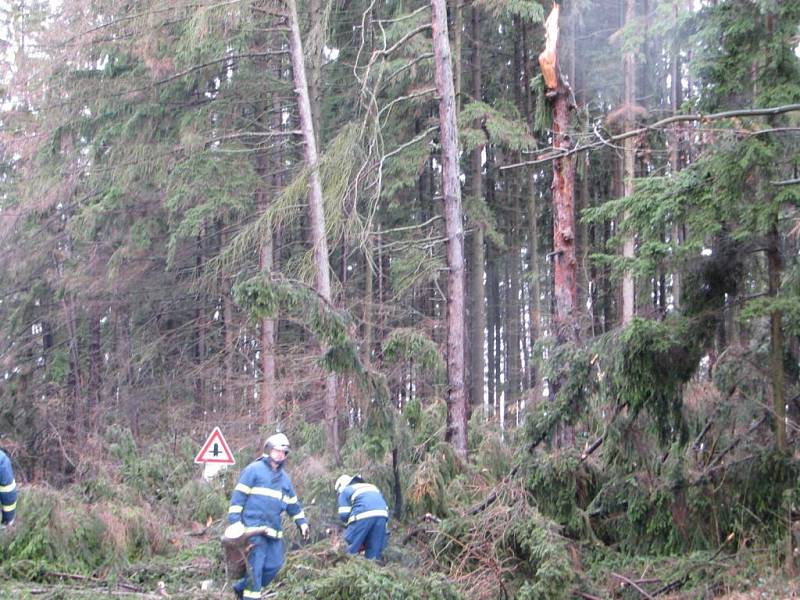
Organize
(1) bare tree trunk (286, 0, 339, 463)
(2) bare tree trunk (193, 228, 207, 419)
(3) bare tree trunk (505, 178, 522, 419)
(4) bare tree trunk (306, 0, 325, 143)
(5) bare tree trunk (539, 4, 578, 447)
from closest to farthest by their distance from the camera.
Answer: (5) bare tree trunk (539, 4, 578, 447)
(1) bare tree trunk (286, 0, 339, 463)
(4) bare tree trunk (306, 0, 325, 143)
(2) bare tree trunk (193, 228, 207, 419)
(3) bare tree trunk (505, 178, 522, 419)

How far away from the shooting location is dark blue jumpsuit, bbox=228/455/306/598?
8.45 m

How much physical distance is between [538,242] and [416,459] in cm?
1583

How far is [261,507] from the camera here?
8516mm

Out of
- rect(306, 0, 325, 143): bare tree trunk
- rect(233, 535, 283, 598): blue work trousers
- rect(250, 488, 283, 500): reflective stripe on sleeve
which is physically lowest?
rect(233, 535, 283, 598): blue work trousers

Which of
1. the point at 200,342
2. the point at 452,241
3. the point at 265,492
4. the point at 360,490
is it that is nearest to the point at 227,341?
the point at 200,342

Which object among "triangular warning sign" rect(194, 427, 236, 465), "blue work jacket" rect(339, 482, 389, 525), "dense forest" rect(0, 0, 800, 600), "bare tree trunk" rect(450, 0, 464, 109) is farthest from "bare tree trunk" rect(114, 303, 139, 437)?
"blue work jacket" rect(339, 482, 389, 525)

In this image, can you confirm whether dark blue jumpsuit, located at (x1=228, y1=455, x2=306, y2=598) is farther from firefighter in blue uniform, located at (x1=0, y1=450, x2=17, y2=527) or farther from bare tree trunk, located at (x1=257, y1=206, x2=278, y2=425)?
bare tree trunk, located at (x1=257, y1=206, x2=278, y2=425)

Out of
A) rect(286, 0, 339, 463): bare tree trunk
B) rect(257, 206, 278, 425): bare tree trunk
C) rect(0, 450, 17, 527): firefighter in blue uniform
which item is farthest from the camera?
rect(257, 206, 278, 425): bare tree trunk

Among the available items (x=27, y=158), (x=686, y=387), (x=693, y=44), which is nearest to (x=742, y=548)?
(x=686, y=387)

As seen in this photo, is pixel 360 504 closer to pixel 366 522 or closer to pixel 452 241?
pixel 366 522

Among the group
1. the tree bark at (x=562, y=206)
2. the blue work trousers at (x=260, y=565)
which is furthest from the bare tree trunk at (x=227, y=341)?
the blue work trousers at (x=260, y=565)

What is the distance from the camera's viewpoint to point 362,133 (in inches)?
576

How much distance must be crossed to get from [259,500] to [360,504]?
4.95 feet

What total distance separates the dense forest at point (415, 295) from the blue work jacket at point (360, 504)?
50 cm
